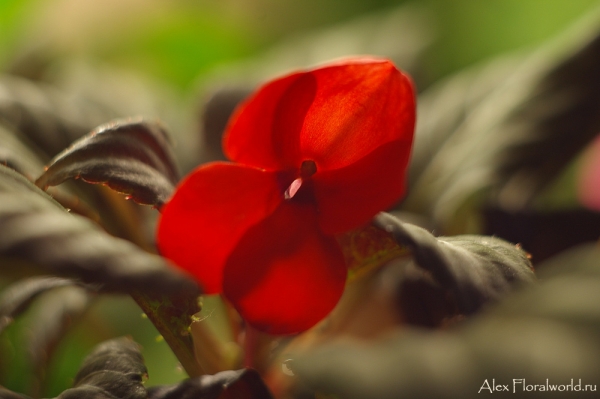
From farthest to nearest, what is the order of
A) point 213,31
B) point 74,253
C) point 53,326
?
1. point 213,31
2. point 53,326
3. point 74,253

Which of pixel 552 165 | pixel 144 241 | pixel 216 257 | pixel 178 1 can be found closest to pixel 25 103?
pixel 144 241

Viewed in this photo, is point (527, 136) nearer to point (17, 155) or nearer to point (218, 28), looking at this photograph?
point (17, 155)

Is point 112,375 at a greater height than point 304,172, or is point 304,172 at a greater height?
point 304,172

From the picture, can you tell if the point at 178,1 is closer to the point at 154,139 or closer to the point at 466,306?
the point at 154,139

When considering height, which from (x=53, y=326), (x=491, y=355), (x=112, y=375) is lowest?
(x=53, y=326)

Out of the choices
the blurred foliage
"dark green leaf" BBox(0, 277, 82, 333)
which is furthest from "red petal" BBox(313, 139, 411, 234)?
the blurred foliage

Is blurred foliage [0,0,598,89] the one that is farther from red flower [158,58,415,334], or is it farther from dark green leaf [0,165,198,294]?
dark green leaf [0,165,198,294]

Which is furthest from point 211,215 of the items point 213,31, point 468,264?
point 213,31
